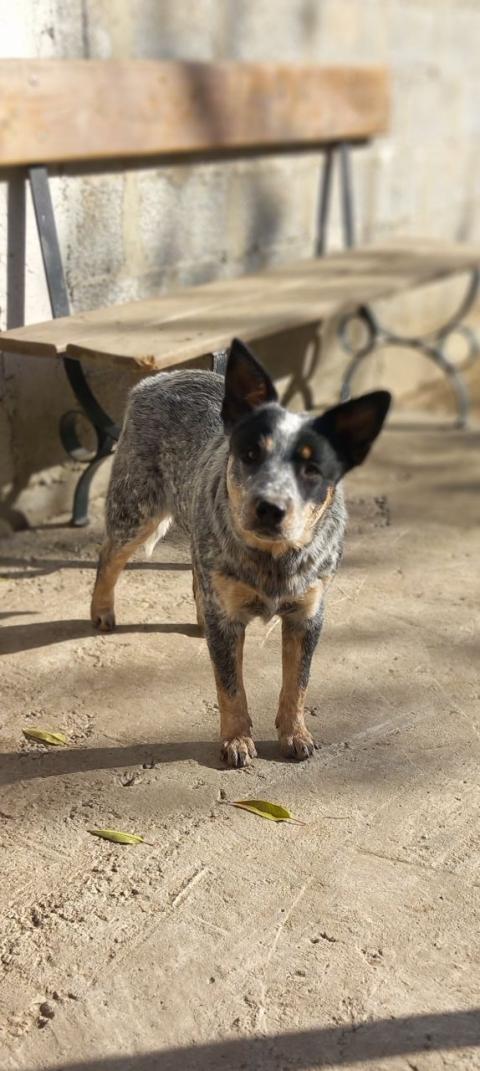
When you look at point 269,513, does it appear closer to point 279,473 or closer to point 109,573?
point 279,473

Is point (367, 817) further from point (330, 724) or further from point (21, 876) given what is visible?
point (21, 876)

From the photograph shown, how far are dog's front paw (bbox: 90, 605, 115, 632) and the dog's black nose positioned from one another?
57.0 inches

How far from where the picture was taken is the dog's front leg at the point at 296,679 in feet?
11.0

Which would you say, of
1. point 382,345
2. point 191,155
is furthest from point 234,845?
point 382,345

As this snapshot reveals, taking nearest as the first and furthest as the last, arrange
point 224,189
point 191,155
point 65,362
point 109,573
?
point 109,573 → point 65,362 → point 191,155 → point 224,189

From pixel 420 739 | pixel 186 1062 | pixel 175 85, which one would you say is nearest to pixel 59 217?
pixel 175 85

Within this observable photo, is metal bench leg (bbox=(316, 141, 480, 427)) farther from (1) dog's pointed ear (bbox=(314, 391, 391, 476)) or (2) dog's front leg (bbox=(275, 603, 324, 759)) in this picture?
(1) dog's pointed ear (bbox=(314, 391, 391, 476))

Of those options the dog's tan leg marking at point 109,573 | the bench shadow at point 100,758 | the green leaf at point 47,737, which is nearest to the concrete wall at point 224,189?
the dog's tan leg marking at point 109,573

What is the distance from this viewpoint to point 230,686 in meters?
3.33

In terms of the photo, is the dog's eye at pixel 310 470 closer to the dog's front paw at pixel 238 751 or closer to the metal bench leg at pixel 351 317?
the dog's front paw at pixel 238 751

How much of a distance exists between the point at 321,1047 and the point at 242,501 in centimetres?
128

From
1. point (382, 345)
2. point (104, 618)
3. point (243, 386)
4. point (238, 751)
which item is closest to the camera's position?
point (243, 386)

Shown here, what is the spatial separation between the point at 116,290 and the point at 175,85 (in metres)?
Answer: 0.96

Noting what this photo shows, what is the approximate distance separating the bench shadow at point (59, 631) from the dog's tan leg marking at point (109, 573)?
5cm
